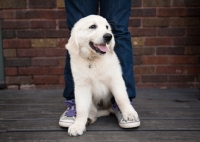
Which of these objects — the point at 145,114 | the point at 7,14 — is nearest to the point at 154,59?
the point at 145,114

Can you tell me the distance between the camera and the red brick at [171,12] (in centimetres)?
294

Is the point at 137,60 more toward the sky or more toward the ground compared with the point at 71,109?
more toward the sky

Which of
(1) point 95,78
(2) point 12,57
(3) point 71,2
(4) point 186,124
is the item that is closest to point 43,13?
(2) point 12,57

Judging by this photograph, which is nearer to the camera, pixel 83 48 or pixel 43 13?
pixel 83 48

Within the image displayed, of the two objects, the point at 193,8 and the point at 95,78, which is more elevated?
the point at 193,8

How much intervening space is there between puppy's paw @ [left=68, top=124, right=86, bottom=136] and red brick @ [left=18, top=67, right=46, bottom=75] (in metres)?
1.41

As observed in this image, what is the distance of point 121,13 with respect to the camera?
2.04m

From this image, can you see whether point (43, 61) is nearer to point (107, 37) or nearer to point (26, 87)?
point (26, 87)

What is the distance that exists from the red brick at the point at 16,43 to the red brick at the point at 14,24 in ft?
0.51

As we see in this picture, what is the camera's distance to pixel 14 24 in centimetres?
295

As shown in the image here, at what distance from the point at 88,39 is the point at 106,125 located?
699mm

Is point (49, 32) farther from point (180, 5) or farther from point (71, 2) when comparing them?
point (180, 5)

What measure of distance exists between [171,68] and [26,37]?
1832 mm

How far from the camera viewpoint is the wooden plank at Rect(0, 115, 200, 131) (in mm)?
1905
